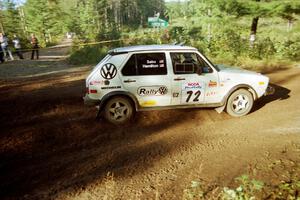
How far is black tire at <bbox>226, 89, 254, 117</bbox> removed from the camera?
7.04 metres

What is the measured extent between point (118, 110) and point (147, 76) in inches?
47.2

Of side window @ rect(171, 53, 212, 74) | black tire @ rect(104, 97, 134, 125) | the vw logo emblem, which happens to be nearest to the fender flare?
side window @ rect(171, 53, 212, 74)

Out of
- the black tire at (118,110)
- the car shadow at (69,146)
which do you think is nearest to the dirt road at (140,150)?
the car shadow at (69,146)

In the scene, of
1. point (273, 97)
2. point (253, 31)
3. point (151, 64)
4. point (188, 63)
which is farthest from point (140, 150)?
point (253, 31)

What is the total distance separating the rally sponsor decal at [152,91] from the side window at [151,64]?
1.28ft

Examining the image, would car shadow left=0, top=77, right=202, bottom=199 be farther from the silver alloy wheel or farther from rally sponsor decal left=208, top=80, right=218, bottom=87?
the silver alloy wheel

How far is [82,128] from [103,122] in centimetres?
58

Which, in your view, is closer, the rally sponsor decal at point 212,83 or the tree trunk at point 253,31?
the rally sponsor decal at point 212,83

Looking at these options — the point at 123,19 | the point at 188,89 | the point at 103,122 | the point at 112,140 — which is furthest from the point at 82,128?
the point at 123,19

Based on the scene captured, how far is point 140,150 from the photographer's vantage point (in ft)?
18.2

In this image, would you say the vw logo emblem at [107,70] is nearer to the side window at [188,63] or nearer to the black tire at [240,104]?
the side window at [188,63]

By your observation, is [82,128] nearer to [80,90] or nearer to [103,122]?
[103,122]

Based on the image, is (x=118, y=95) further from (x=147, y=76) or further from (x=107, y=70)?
(x=147, y=76)

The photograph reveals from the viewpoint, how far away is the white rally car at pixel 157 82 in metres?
6.45
